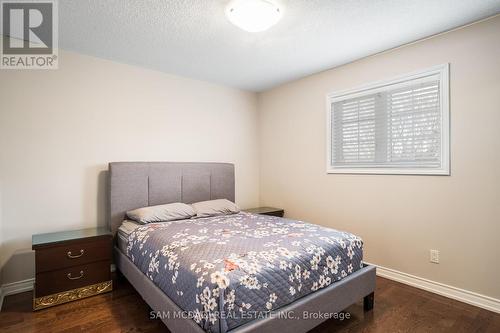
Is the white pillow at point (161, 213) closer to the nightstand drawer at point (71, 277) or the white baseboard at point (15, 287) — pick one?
the nightstand drawer at point (71, 277)

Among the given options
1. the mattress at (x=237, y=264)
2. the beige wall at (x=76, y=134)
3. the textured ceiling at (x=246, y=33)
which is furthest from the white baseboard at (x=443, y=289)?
the beige wall at (x=76, y=134)

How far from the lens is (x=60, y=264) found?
227 centimetres

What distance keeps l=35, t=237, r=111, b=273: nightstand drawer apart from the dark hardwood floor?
0.34m

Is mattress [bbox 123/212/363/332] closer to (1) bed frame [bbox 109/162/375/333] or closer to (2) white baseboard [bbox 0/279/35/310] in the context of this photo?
(1) bed frame [bbox 109/162/375/333]

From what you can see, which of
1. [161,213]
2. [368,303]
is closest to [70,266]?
[161,213]

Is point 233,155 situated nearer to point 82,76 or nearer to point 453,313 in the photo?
point 82,76

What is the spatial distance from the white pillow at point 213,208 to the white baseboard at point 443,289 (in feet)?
5.98

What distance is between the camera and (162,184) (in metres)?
3.17

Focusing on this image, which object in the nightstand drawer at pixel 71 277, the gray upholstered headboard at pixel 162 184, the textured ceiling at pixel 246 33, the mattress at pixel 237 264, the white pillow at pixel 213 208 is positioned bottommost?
the nightstand drawer at pixel 71 277

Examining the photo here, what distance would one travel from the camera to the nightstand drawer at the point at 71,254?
2197mm

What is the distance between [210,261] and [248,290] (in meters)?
0.30

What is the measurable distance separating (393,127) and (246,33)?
180 cm

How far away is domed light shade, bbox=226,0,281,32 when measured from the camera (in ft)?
6.23

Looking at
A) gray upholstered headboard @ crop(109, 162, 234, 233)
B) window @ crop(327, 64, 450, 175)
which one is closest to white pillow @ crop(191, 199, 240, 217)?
gray upholstered headboard @ crop(109, 162, 234, 233)
